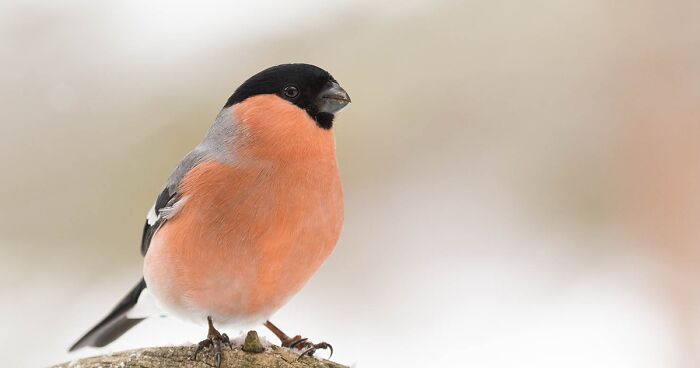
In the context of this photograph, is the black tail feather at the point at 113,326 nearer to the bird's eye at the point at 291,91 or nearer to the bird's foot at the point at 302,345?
the bird's foot at the point at 302,345

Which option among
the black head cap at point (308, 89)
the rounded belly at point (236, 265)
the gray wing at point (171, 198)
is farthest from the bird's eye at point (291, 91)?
the rounded belly at point (236, 265)

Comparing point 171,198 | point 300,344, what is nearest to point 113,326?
point 171,198

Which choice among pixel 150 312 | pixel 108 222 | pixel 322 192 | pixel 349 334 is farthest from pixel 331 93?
pixel 108 222

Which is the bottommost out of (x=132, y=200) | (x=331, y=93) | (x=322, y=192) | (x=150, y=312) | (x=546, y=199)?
(x=150, y=312)

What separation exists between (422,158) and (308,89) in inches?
97.3

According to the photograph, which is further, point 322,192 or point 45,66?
point 45,66

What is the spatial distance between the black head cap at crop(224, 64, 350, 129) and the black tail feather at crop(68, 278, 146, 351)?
1.10 metres

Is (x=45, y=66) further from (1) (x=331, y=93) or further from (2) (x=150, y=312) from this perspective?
(1) (x=331, y=93)

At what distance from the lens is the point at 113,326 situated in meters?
3.72

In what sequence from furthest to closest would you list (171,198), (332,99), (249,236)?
(171,198), (332,99), (249,236)

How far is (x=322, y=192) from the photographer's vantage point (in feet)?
9.75

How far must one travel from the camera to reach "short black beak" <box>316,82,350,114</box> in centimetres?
303

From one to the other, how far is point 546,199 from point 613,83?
0.84 metres

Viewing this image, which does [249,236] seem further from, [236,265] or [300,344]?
[300,344]
